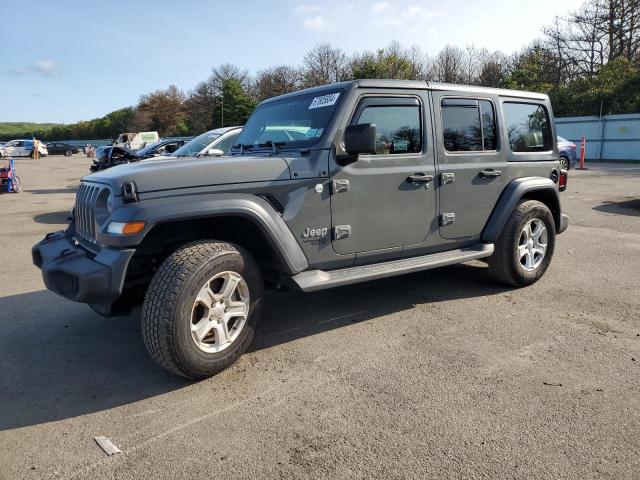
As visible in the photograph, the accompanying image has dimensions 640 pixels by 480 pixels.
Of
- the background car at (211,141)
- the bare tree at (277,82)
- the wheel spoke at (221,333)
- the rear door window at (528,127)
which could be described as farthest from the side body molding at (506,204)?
the bare tree at (277,82)

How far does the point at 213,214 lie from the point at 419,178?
6.19 feet

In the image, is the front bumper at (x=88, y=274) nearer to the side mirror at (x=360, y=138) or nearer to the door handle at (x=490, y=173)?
the side mirror at (x=360, y=138)

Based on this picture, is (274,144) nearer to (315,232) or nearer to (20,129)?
(315,232)

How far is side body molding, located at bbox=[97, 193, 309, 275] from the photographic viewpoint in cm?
306

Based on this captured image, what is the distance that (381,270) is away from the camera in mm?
4047

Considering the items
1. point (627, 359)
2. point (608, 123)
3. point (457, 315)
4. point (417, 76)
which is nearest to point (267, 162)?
point (457, 315)

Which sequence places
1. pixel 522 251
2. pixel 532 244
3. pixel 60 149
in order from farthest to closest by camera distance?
pixel 60 149
pixel 532 244
pixel 522 251

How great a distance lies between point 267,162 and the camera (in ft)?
11.6

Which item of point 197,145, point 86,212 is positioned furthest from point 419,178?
point 197,145

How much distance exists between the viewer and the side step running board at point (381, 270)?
3658 mm

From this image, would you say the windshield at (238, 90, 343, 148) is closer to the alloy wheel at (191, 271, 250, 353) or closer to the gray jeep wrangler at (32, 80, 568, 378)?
the gray jeep wrangler at (32, 80, 568, 378)

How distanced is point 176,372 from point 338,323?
5.14ft

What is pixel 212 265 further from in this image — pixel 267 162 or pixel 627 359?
pixel 627 359

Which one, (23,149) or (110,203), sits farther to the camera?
(23,149)
